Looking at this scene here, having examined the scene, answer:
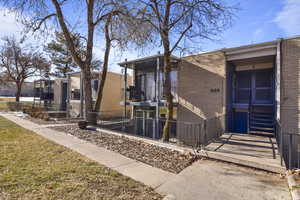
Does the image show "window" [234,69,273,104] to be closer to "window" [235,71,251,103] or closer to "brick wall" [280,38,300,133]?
"window" [235,71,251,103]

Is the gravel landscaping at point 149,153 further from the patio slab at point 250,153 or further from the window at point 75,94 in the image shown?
the window at point 75,94

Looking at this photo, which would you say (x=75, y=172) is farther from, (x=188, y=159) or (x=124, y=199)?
(x=188, y=159)

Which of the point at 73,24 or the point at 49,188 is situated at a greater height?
the point at 73,24

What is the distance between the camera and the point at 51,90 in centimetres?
2162

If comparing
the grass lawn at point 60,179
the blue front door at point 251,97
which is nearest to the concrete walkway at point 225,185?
the grass lawn at point 60,179

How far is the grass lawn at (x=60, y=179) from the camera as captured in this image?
2.94 m

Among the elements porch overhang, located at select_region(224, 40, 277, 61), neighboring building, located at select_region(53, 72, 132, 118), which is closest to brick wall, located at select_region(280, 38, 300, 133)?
porch overhang, located at select_region(224, 40, 277, 61)

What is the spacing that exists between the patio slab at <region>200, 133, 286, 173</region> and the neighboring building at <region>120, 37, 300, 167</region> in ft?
5.38

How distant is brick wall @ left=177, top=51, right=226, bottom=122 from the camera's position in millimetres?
8703

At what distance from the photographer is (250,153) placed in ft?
17.1

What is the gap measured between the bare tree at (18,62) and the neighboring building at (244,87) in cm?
2176

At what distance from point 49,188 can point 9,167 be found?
1732 millimetres

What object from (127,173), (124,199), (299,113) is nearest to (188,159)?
(127,173)

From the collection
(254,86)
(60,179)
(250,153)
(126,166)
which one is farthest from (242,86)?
(60,179)
